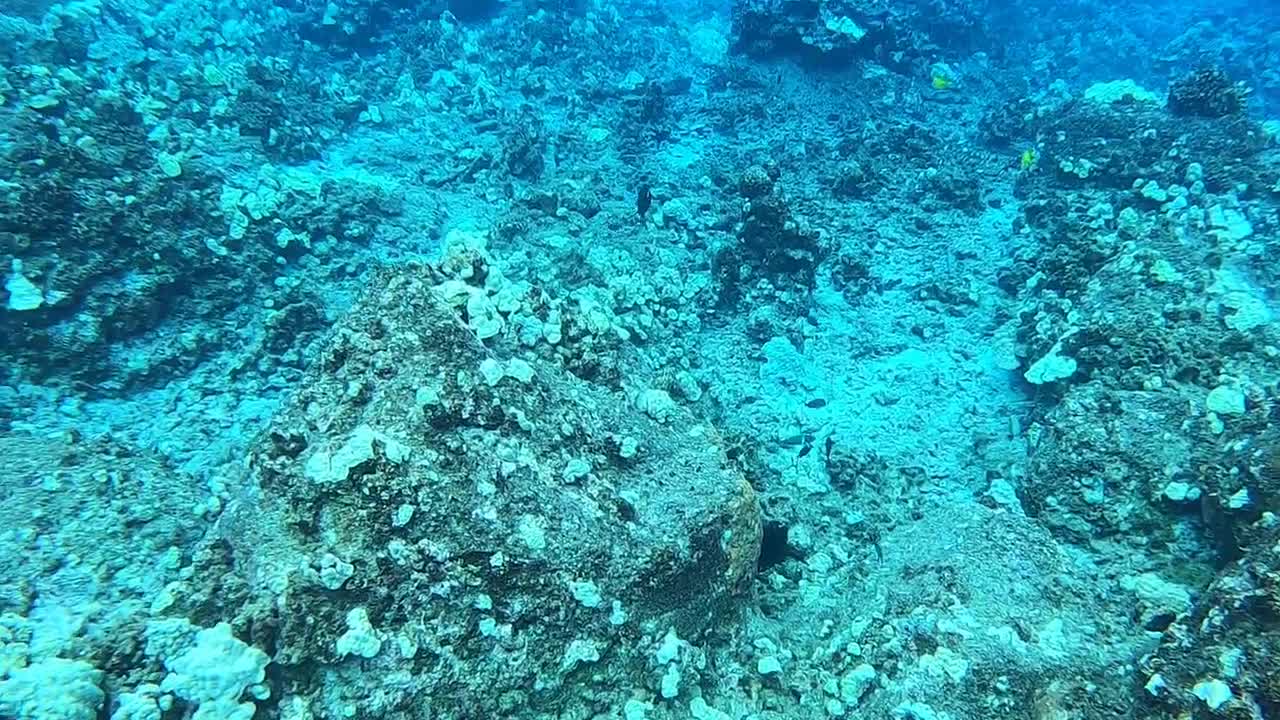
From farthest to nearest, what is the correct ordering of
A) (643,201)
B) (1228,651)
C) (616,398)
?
1. (643,201)
2. (616,398)
3. (1228,651)

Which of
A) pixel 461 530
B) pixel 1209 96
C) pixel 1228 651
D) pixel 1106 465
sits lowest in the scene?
pixel 1228 651

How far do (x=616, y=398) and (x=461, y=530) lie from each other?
1297 millimetres

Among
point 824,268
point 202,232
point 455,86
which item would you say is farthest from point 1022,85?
point 202,232

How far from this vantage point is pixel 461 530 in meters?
2.93

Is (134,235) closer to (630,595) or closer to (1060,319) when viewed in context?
(630,595)

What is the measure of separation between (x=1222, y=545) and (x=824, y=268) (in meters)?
4.28

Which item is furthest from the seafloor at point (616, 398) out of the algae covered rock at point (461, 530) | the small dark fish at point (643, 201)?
the small dark fish at point (643, 201)

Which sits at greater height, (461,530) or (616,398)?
(616,398)

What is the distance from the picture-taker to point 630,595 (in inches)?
126

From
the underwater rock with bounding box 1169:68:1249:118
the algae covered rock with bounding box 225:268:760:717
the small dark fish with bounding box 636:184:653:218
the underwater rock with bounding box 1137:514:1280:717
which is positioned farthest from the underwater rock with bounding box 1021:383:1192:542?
the underwater rock with bounding box 1169:68:1249:118

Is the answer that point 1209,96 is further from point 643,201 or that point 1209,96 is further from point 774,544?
point 774,544

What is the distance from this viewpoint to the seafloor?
2828mm

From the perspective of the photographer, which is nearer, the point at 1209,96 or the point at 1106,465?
the point at 1106,465

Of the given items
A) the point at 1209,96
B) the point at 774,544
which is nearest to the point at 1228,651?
the point at 774,544
